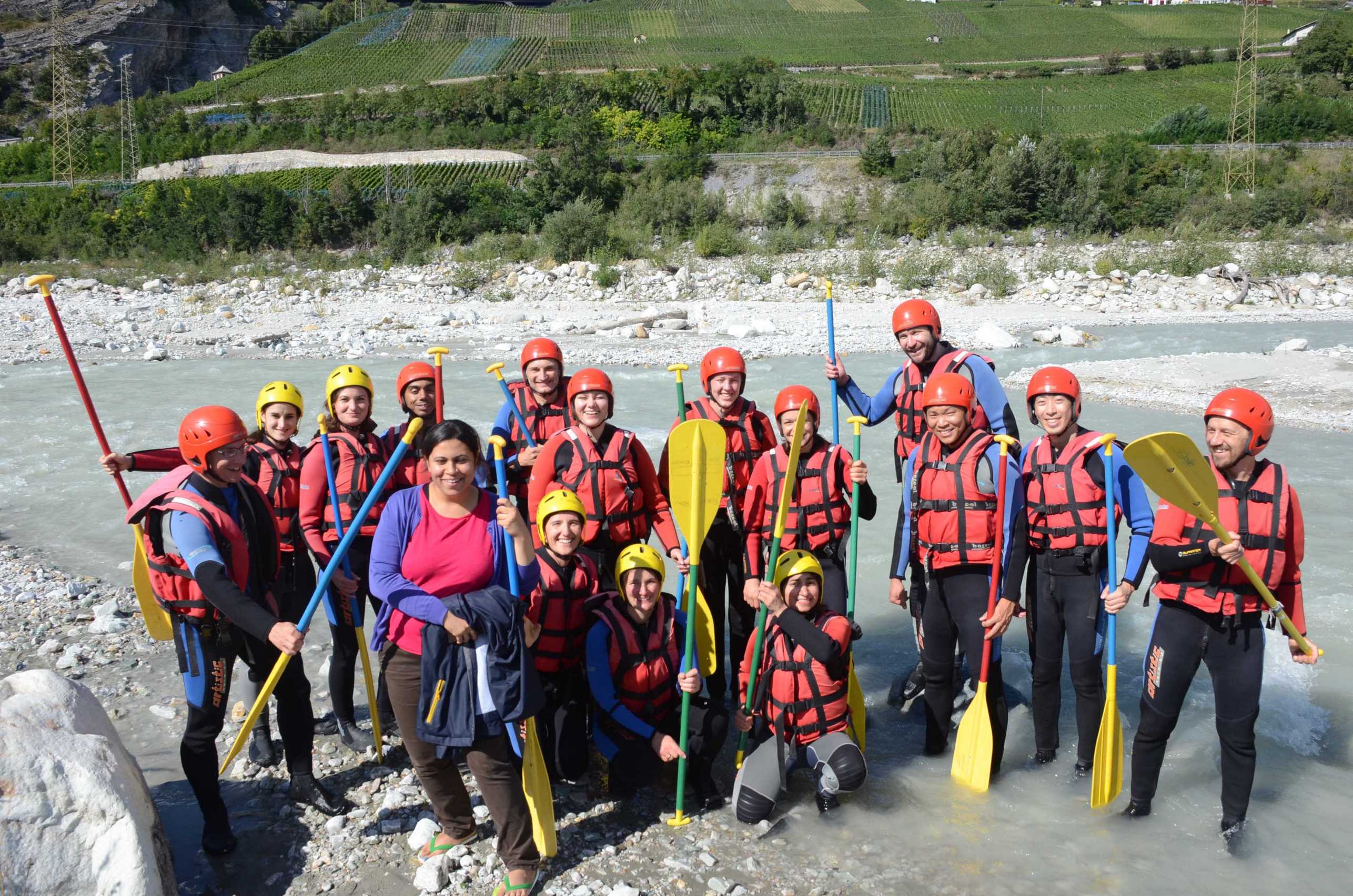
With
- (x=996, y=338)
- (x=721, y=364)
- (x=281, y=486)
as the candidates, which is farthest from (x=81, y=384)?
(x=996, y=338)

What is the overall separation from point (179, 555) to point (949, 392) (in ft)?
9.32

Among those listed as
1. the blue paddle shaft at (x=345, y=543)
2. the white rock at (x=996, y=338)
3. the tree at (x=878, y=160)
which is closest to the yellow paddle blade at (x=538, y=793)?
the blue paddle shaft at (x=345, y=543)

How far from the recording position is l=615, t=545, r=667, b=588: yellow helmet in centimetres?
391

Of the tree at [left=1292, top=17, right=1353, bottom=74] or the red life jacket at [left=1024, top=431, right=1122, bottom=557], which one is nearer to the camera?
the red life jacket at [left=1024, top=431, right=1122, bottom=557]

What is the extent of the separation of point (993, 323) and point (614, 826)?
1482 centimetres

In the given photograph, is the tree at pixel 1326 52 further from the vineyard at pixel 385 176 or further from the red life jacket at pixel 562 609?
the red life jacket at pixel 562 609

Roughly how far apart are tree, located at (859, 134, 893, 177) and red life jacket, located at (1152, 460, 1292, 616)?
3066 centimetres

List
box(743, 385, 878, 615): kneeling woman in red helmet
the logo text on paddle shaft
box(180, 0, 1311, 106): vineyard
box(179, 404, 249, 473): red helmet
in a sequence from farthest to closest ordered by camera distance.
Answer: box(180, 0, 1311, 106): vineyard
box(743, 385, 878, 615): kneeling woman in red helmet
the logo text on paddle shaft
box(179, 404, 249, 473): red helmet

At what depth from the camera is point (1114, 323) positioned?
1762 centimetres

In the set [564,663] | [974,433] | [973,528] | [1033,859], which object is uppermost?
[974,433]

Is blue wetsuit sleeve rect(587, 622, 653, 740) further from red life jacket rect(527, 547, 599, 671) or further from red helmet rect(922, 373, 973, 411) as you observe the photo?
red helmet rect(922, 373, 973, 411)

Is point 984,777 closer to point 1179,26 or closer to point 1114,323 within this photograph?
point 1114,323

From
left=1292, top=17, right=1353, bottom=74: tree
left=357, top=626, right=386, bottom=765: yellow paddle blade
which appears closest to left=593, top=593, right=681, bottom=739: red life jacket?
left=357, top=626, right=386, bottom=765: yellow paddle blade

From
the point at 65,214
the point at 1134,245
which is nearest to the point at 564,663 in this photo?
the point at 1134,245
